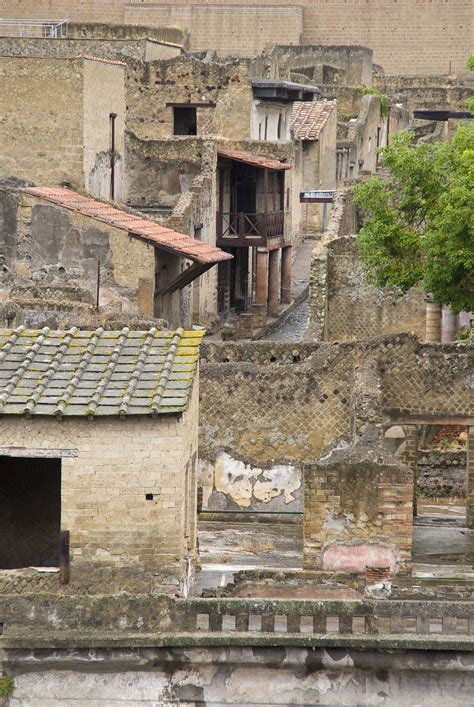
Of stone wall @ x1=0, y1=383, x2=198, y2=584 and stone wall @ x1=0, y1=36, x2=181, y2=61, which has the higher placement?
stone wall @ x1=0, y1=36, x2=181, y2=61

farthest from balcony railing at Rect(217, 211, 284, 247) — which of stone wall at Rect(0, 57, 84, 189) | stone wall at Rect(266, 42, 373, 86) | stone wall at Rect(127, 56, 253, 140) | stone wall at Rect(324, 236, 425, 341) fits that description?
stone wall at Rect(266, 42, 373, 86)

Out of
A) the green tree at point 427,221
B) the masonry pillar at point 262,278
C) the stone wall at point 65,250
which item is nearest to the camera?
the green tree at point 427,221

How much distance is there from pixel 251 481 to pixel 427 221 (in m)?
8.87

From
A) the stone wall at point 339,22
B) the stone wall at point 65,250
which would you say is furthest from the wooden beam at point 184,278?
the stone wall at point 339,22

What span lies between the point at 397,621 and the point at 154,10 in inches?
2857

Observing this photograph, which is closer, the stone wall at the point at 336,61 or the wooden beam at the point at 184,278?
the wooden beam at the point at 184,278

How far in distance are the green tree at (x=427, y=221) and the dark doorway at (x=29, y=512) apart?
1027 centimetres

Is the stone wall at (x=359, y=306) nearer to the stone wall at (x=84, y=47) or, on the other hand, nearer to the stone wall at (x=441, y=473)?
the stone wall at (x=441, y=473)

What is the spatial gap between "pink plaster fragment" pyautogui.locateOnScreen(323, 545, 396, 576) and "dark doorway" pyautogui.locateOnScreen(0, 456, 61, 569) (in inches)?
102

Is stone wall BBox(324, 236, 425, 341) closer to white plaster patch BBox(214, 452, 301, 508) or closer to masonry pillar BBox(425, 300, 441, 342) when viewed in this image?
masonry pillar BBox(425, 300, 441, 342)

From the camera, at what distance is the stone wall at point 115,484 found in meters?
14.6

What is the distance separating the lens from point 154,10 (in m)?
84.2

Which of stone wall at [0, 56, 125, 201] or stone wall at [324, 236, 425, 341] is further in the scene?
stone wall at [0, 56, 125, 201]

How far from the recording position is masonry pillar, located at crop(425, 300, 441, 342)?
32.8 metres
